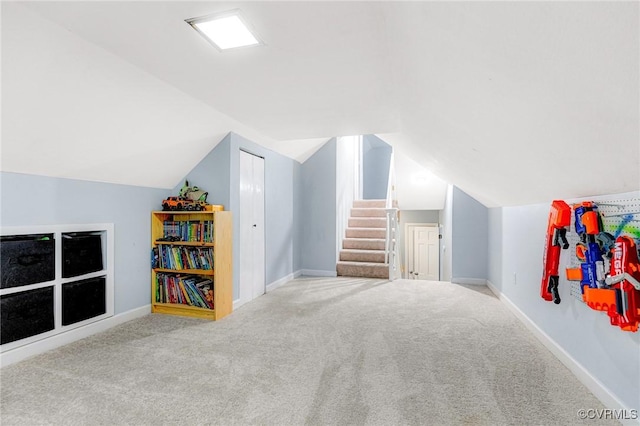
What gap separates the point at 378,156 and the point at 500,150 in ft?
20.5

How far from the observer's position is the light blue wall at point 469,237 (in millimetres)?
4480

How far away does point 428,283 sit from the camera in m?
4.62

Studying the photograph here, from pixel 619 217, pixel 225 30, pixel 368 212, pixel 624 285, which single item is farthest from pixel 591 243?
pixel 368 212

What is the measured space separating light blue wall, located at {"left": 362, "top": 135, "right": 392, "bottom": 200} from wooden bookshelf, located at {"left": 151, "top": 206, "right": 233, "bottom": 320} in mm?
5255

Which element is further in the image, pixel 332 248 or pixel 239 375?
pixel 332 248

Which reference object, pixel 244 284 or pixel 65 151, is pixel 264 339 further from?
pixel 65 151

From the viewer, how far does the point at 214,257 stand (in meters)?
3.07

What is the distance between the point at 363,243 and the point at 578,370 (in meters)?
3.65

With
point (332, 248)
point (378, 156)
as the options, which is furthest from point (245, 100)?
point (378, 156)

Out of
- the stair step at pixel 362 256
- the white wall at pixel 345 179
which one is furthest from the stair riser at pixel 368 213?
the stair step at pixel 362 256

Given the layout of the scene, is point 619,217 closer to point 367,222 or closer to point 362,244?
point 362,244

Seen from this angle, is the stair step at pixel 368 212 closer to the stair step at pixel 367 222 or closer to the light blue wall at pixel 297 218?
the stair step at pixel 367 222
